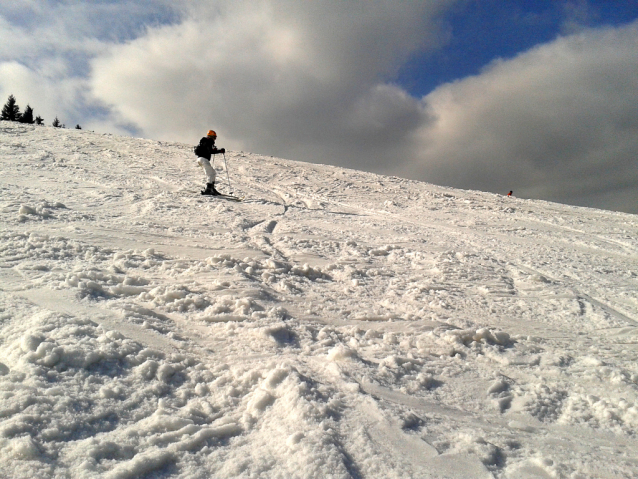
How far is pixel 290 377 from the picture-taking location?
3164 millimetres

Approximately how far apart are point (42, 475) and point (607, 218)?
48.4 ft

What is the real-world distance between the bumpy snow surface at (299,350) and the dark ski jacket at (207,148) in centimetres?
351

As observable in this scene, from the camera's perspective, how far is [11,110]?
5538cm

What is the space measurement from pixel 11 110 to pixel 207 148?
6399cm

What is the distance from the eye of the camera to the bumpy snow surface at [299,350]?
2.49m

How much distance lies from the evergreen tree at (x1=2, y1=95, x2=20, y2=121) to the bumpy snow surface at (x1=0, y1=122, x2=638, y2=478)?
63.5 m


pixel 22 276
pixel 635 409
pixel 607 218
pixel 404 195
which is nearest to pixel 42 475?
pixel 22 276

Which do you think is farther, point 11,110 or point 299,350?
point 11,110

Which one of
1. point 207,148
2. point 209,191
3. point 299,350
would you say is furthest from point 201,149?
point 299,350

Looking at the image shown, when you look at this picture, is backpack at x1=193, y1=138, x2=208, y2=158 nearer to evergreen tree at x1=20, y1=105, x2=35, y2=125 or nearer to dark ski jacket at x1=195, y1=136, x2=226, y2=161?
dark ski jacket at x1=195, y1=136, x2=226, y2=161

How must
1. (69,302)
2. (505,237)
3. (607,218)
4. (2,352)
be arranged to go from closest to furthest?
(2,352)
(69,302)
(505,237)
(607,218)

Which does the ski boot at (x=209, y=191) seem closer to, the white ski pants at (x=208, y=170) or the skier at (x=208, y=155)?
the skier at (x=208, y=155)

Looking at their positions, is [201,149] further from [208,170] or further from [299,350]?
[299,350]

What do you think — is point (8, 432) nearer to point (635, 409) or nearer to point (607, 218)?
point (635, 409)
